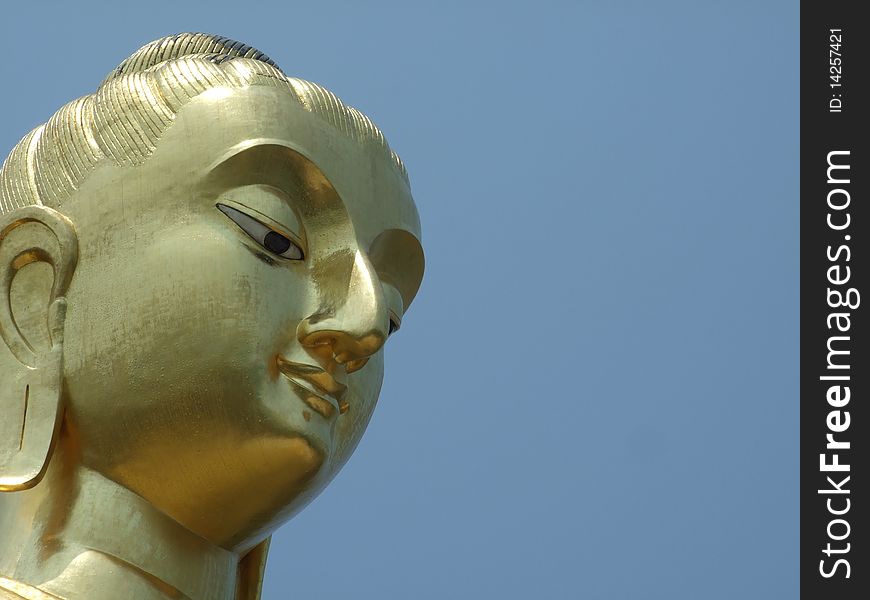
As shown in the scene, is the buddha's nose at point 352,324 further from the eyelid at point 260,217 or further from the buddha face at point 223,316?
the eyelid at point 260,217

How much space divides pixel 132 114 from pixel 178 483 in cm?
114

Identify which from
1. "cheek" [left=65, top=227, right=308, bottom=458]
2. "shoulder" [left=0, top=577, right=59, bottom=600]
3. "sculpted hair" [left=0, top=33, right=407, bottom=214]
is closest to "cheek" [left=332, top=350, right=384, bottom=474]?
"cheek" [left=65, top=227, right=308, bottom=458]

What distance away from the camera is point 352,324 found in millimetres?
5438

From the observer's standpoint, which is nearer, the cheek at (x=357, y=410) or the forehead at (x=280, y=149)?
the forehead at (x=280, y=149)

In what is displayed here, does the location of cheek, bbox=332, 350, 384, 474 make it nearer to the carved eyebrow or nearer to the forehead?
the carved eyebrow

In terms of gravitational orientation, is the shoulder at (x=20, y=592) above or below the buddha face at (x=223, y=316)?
below

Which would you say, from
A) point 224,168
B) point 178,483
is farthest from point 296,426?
point 224,168

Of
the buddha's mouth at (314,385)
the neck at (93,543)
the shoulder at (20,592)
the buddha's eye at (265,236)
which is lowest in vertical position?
the shoulder at (20,592)

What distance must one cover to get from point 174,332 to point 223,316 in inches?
5.8

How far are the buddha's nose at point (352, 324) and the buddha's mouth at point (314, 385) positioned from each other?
6cm

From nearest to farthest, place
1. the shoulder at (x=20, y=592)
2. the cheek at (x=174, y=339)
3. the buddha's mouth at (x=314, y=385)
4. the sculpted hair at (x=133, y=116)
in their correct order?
the shoulder at (x=20, y=592), the cheek at (x=174, y=339), the buddha's mouth at (x=314, y=385), the sculpted hair at (x=133, y=116)

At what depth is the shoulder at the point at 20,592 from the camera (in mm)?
5148

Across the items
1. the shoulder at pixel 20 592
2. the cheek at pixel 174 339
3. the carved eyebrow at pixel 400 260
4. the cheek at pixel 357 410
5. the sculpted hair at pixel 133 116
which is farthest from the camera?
the carved eyebrow at pixel 400 260

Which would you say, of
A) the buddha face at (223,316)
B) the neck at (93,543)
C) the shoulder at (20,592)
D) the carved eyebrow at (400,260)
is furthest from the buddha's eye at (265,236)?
the shoulder at (20,592)
